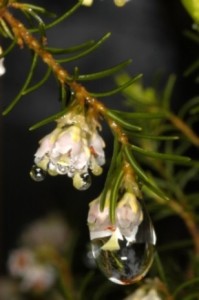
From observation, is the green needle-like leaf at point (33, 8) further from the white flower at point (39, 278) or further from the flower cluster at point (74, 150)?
the white flower at point (39, 278)

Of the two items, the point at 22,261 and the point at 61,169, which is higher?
the point at 61,169

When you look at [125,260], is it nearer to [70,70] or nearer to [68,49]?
[68,49]

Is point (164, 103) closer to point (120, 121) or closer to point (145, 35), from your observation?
point (120, 121)

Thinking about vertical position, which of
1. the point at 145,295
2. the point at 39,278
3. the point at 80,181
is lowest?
the point at 39,278

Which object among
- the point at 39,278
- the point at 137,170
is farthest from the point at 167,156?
the point at 39,278

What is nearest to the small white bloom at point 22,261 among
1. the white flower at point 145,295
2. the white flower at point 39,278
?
the white flower at point 39,278

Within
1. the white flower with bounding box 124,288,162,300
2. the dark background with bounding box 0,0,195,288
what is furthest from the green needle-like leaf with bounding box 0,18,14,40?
the dark background with bounding box 0,0,195,288

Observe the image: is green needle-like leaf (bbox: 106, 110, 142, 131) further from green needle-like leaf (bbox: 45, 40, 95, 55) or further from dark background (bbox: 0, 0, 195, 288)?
dark background (bbox: 0, 0, 195, 288)
